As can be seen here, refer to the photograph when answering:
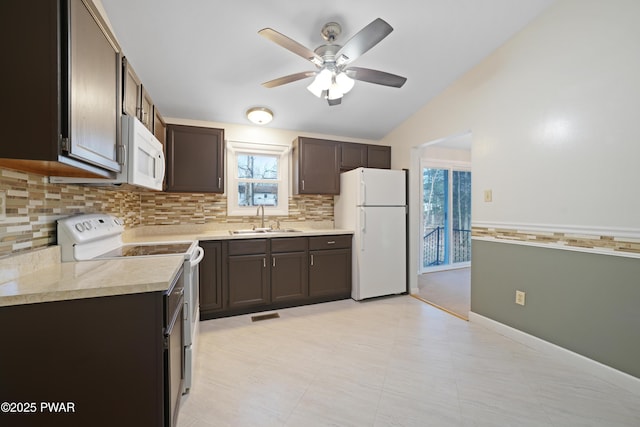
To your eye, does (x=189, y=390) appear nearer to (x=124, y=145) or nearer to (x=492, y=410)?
(x=124, y=145)

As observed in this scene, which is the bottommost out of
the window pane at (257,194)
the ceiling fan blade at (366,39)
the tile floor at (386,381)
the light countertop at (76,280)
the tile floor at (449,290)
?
the tile floor at (386,381)

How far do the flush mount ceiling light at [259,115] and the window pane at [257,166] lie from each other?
0.48 metres

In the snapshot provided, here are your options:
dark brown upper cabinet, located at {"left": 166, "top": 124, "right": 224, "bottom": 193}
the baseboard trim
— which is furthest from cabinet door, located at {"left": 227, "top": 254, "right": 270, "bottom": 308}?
the baseboard trim

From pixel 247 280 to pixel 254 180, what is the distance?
4.35ft

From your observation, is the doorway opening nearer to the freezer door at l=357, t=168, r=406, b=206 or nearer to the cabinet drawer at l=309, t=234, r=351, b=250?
the freezer door at l=357, t=168, r=406, b=206

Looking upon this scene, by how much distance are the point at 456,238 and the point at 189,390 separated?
490cm

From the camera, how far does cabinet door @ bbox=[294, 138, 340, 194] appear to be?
340cm

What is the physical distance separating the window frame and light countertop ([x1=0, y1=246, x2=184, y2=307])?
203 cm

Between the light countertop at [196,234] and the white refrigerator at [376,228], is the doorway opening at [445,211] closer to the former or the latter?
the white refrigerator at [376,228]

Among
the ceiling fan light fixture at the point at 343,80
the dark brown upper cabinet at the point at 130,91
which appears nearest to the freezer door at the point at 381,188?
the ceiling fan light fixture at the point at 343,80

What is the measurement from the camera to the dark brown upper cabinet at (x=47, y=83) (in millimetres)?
905

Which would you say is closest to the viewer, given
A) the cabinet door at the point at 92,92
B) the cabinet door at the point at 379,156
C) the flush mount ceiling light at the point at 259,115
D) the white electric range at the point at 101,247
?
the cabinet door at the point at 92,92

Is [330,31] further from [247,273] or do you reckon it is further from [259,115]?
[247,273]

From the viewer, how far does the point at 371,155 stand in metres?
3.77
